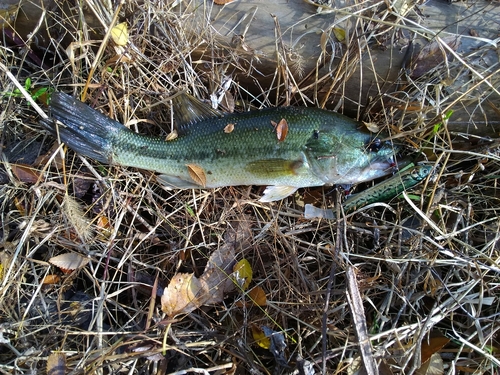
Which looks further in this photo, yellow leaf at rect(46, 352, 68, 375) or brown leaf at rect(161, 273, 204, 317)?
brown leaf at rect(161, 273, 204, 317)

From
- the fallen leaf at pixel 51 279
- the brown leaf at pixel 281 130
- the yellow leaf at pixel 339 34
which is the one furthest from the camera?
the yellow leaf at pixel 339 34

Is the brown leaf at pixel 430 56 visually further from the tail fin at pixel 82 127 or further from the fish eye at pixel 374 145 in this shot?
the tail fin at pixel 82 127

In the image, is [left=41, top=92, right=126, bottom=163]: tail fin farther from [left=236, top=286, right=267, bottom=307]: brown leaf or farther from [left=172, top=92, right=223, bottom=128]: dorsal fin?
[left=236, top=286, right=267, bottom=307]: brown leaf

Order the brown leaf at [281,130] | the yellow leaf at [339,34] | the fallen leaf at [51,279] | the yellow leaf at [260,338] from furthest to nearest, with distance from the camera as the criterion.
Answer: the yellow leaf at [339,34], the fallen leaf at [51,279], the brown leaf at [281,130], the yellow leaf at [260,338]

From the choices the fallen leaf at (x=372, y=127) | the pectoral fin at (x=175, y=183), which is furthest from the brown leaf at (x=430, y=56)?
the pectoral fin at (x=175, y=183)

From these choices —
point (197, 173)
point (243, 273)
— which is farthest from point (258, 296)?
point (197, 173)

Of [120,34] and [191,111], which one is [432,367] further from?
[120,34]

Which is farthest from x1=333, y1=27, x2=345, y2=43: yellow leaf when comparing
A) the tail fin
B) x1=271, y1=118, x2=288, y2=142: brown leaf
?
the tail fin
